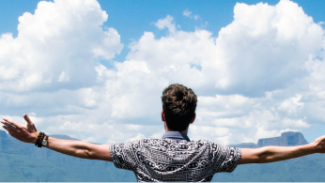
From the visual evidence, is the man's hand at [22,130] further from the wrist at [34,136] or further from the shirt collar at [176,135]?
the shirt collar at [176,135]

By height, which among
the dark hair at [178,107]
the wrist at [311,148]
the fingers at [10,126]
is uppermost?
the dark hair at [178,107]

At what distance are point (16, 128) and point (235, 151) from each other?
3.84 metres

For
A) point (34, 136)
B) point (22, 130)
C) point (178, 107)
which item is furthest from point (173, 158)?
point (22, 130)

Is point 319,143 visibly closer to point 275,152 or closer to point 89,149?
point 275,152

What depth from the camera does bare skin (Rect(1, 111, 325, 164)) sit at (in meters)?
5.45

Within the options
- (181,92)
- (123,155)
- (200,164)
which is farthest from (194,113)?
(123,155)

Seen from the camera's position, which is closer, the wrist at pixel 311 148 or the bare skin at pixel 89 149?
the bare skin at pixel 89 149

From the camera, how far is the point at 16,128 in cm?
573

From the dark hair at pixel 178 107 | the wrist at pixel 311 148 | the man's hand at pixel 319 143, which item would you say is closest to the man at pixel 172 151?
the dark hair at pixel 178 107

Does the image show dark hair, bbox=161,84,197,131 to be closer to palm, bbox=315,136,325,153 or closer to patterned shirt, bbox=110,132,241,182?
patterned shirt, bbox=110,132,241,182

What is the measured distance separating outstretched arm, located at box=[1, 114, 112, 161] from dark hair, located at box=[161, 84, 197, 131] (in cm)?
117

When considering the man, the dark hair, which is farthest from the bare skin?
the dark hair

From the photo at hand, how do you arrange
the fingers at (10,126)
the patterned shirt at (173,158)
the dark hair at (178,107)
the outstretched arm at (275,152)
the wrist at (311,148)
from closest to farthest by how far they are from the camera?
the patterned shirt at (173,158) < the dark hair at (178,107) < the outstretched arm at (275,152) < the fingers at (10,126) < the wrist at (311,148)

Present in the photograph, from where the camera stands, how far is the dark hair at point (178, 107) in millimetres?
5312
